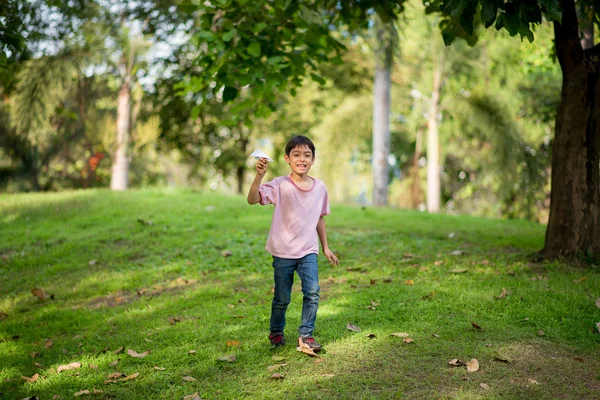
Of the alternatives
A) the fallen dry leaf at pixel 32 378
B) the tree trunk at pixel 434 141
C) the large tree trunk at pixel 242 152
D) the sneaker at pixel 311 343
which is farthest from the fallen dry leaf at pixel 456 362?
the large tree trunk at pixel 242 152

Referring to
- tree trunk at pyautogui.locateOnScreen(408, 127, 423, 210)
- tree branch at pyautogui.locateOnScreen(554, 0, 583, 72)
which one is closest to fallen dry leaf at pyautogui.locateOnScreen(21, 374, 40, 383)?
tree branch at pyautogui.locateOnScreen(554, 0, 583, 72)

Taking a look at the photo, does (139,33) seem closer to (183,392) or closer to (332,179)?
(332,179)

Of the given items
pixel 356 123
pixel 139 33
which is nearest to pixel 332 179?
pixel 356 123

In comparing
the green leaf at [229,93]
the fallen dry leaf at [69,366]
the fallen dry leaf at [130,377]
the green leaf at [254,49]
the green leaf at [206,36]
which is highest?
the green leaf at [206,36]

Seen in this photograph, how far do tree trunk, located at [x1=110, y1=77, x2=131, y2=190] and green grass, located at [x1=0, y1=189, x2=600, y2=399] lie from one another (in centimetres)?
745

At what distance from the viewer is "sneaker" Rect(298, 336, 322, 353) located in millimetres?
5117

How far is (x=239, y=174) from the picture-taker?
26062mm

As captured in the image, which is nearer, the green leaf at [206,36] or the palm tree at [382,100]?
the green leaf at [206,36]

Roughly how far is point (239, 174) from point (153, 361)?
20877mm

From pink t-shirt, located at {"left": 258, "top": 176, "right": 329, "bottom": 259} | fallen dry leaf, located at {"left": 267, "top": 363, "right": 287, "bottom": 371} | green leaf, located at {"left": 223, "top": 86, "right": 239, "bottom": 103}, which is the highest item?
green leaf, located at {"left": 223, "top": 86, "right": 239, "bottom": 103}

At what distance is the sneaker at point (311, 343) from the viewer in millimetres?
5117

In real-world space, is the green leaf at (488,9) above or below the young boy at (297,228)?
above

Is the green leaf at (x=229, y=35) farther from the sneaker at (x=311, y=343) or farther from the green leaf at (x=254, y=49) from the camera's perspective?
the sneaker at (x=311, y=343)

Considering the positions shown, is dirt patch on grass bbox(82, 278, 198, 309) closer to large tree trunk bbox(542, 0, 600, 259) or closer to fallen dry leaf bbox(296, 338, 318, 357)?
fallen dry leaf bbox(296, 338, 318, 357)
